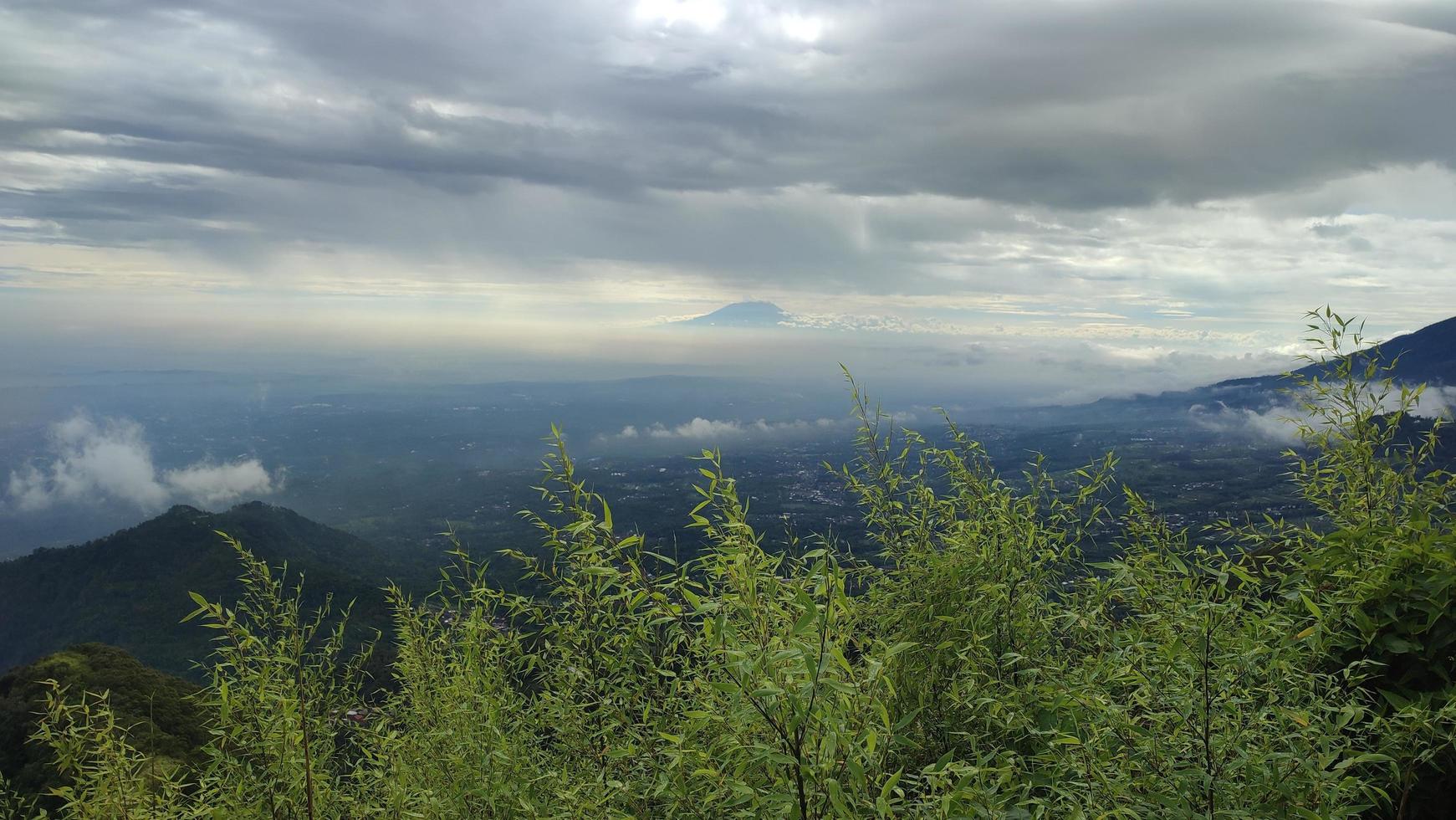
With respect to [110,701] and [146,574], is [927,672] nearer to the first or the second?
[110,701]

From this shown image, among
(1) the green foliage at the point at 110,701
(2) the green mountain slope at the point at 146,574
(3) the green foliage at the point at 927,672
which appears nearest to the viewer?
(3) the green foliage at the point at 927,672

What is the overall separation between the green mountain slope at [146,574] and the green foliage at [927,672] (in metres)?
86.1

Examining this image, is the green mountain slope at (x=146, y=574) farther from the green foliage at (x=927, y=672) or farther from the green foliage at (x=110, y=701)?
the green foliage at (x=927, y=672)

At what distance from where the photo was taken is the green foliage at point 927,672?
2850 millimetres

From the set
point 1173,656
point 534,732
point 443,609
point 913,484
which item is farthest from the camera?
point 443,609

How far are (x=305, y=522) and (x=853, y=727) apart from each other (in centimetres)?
14497

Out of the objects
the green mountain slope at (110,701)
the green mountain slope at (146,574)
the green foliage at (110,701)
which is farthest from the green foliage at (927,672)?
the green mountain slope at (146,574)

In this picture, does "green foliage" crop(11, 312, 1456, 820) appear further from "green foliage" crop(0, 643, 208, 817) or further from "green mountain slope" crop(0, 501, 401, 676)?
"green mountain slope" crop(0, 501, 401, 676)

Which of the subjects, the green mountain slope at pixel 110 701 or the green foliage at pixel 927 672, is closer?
the green foliage at pixel 927 672

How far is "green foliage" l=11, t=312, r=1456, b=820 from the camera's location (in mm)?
2850

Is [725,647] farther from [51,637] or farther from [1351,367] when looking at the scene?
[51,637]

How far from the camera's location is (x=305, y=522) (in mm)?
124438

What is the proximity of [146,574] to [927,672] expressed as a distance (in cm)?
13205

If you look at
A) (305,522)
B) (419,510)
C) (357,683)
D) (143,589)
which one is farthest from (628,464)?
(357,683)
